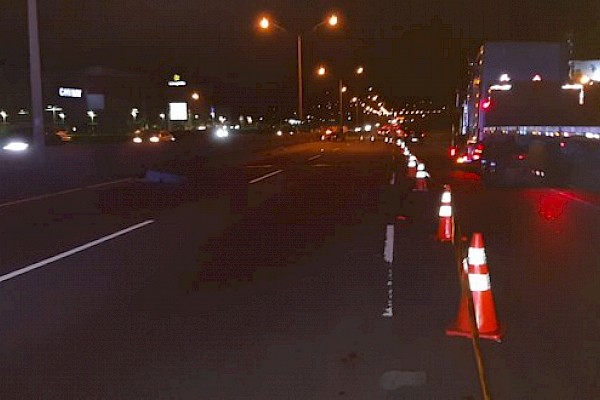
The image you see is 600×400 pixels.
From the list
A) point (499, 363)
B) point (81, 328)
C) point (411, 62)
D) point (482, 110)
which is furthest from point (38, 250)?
point (411, 62)

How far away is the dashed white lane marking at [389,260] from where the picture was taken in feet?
32.0

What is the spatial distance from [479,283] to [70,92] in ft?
421

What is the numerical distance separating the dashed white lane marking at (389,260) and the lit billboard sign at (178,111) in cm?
10868

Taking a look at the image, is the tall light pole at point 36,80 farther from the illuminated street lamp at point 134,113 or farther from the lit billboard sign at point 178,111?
the illuminated street lamp at point 134,113

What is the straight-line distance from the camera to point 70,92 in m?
132

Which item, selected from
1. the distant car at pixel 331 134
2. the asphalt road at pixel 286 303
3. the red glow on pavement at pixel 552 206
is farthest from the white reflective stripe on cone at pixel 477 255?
the distant car at pixel 331 134

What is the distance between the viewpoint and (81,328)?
29.7 ft

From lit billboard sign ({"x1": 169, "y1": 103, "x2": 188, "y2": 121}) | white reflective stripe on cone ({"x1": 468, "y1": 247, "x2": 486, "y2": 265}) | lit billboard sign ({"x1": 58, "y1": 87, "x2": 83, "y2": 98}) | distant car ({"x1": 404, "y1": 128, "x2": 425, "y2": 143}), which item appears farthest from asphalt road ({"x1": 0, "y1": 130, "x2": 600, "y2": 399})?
lit billboard sign ({"x1": 58, "y1": 87, "x2": 83, "y2": 98})

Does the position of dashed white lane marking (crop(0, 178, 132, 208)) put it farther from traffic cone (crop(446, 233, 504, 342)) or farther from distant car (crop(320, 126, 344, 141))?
distant car (crop(320, 126, 344, 141))

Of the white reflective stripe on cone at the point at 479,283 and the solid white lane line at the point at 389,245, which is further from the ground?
the white reflective stripe on cone at the point at 479,283

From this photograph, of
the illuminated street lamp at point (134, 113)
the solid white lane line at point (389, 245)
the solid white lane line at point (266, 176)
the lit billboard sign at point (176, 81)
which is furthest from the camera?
the lit billboard sign at point (176, 81)

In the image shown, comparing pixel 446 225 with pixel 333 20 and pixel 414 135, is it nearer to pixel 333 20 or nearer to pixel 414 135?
pixel 333 20

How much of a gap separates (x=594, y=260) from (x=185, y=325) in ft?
21.1

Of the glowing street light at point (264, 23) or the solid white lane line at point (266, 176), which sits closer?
the solid white lane line at point (266, 176)
